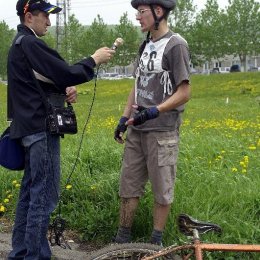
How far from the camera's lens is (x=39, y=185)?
388cm

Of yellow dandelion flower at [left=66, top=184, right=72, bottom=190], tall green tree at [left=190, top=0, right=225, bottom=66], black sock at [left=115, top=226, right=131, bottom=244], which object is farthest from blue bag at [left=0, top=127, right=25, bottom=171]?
tall green tree at [left=190, top=0, right=225, bottom=66]

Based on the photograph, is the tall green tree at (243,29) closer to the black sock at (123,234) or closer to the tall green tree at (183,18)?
the tall green tree at (183,18)

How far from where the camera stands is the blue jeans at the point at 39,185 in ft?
12.6

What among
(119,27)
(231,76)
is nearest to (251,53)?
(119,27)

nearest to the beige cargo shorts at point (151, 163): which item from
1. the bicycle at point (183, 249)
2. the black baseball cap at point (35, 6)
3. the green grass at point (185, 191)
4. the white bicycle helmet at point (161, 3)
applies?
the green grass at point (185, 191)

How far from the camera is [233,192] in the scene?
488 cm

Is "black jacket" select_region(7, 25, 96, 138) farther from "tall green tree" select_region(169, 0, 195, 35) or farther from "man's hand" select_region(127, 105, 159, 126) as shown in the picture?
"tall green tree" select_region(169, 0, 195, 35)

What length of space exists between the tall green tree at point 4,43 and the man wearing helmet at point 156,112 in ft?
187

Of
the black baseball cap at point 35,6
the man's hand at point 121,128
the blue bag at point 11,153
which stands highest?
the black baseball cap at point 35,6

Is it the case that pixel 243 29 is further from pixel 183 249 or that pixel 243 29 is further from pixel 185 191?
pixel 183 249

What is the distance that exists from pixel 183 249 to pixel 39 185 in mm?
1290

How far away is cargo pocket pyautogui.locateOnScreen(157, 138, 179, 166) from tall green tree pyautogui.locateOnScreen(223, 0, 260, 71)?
182 feet

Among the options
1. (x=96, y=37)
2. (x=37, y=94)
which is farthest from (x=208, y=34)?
(x=37, y=94)

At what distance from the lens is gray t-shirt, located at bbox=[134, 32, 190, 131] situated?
12.6 feet
